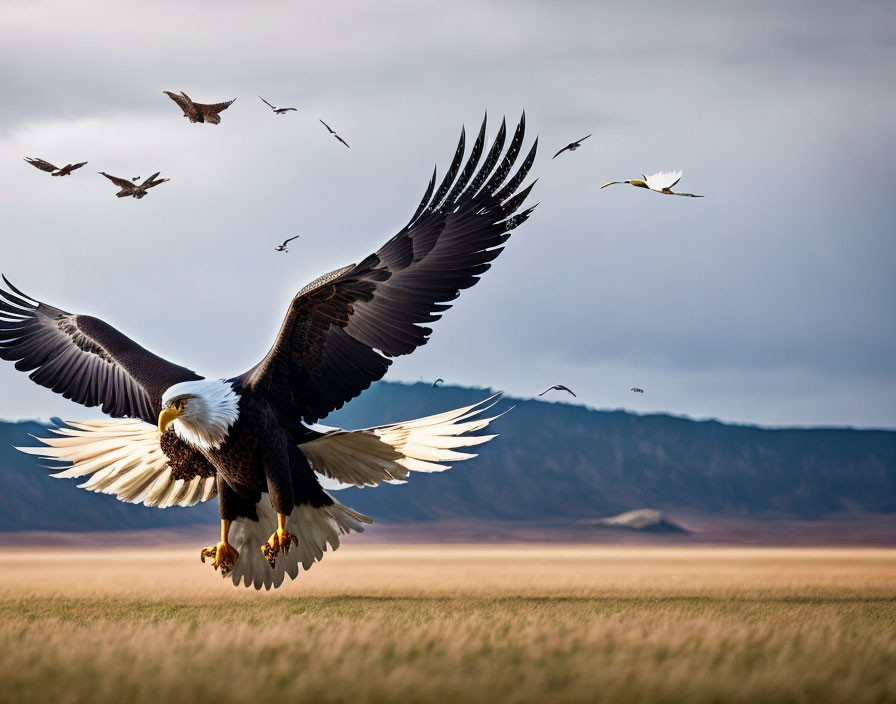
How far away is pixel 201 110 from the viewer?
40.0ft

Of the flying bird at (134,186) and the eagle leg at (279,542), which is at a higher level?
the flying bird at (134,186)

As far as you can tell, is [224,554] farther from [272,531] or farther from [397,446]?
[397,446]

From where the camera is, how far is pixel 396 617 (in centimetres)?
1196

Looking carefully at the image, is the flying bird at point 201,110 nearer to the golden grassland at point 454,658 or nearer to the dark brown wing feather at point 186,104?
the dark brown wing feather at point 186,104

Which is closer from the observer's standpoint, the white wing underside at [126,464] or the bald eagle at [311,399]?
the bald eagle at [311,399]

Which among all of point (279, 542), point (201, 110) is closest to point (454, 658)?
point (279, 542)

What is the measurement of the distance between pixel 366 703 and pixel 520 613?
643 cm

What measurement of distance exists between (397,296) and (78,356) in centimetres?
360

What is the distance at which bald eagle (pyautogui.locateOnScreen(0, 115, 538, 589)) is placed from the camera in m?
9.85

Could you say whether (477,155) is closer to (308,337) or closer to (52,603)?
(308,337)

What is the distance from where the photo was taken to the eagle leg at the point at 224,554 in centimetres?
1066

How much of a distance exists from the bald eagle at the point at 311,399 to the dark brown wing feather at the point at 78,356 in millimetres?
21

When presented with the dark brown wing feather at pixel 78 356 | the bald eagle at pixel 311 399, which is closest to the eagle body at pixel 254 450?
the bald eagle at pixel 311 399

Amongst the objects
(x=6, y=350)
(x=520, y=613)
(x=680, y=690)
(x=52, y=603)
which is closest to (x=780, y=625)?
(x=520, y=613)
